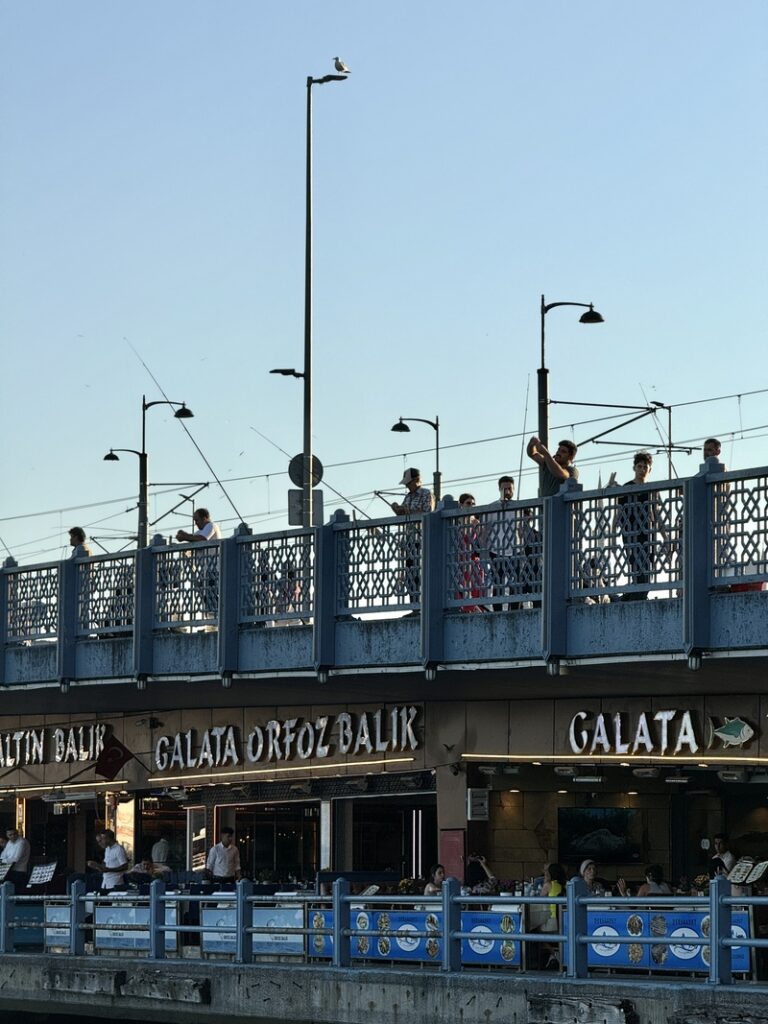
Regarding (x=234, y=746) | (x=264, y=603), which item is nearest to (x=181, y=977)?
(x=264, y=603)

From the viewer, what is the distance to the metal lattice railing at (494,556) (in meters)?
22.6

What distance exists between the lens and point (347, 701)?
30.7 m

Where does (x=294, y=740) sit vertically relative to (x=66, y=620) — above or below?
below

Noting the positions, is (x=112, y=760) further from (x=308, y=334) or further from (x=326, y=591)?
(x=326, y=591)

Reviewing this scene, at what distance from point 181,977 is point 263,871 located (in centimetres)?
1085

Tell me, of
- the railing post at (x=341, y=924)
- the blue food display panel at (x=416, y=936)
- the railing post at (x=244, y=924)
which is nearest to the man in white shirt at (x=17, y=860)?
the railing post at (x=244, y=924)

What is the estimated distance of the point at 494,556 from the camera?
A: 23.2 metres

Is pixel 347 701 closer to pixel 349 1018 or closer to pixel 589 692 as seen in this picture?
pixel 589 692

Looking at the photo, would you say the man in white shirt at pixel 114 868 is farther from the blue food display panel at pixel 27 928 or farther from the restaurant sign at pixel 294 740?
the restaurant sign at pixel 294 740

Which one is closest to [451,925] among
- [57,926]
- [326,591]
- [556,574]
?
[556,574]

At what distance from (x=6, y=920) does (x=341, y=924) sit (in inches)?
291

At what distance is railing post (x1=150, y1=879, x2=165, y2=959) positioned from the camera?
24.6 meters

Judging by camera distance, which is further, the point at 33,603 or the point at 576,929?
the point at 33,603

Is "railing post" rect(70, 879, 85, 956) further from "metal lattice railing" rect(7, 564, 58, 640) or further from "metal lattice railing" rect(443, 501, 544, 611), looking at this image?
"metal lattice railing" rect(443, 501, 544, 611)
